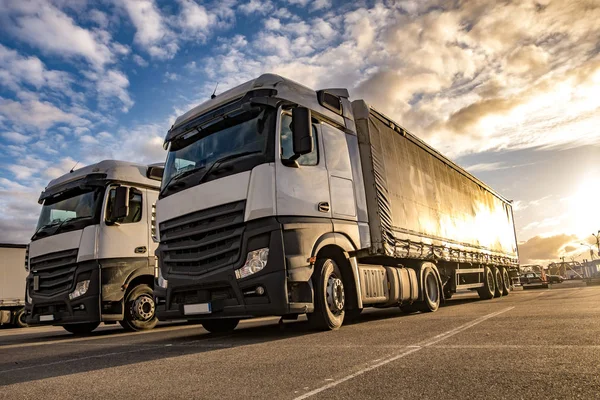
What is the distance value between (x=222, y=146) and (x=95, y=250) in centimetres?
399

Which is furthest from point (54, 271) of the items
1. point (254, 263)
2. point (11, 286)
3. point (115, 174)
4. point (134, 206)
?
point (11, 286)

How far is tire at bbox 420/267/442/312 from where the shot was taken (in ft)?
33.6

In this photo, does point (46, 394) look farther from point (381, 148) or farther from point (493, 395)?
point (381, 148)

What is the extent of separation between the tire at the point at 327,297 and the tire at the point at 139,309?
4503 mm

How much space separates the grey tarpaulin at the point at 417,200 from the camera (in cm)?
849

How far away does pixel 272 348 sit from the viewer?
17.7 ft

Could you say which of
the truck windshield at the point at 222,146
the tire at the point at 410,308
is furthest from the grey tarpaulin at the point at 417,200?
the truck windshield at the point at 222,146

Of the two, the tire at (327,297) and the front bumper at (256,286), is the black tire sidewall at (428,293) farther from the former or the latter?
the front bumper at (256,286)

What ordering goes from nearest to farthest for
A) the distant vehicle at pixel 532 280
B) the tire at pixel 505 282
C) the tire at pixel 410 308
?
the tire at pixel 410 308, the tire at pixel 505 282, the distant vehicle at pixel 532 280

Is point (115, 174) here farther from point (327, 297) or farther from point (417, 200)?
point (417, 200)

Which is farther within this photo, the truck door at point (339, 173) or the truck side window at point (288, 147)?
the truck door at point (339, 173)

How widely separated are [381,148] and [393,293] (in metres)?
2.64

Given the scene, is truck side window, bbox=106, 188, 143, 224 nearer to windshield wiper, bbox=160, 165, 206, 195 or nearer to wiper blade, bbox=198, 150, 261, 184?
windshield wiper, bbox=160, 165, 206, 195

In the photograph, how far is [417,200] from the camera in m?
10.6
